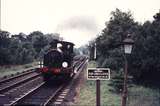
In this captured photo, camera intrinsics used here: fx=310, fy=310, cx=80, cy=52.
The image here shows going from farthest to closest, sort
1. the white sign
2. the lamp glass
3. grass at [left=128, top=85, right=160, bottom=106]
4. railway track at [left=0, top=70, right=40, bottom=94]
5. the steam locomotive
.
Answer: the steam locomotive, railway track at [left=0, top=70, right=40, bottom=94], grass at [left=128, top=85, right=160, bottom=106], the lamp glass, the white sign

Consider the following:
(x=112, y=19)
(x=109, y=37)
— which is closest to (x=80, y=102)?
(x=109, y=37)

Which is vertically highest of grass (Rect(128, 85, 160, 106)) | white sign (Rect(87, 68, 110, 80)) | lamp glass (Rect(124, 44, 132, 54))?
lamp glass (Rect(124, 44, 132, 54))

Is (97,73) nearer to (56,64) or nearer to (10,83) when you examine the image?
(56,64)

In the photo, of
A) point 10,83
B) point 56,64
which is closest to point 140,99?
point 56,64

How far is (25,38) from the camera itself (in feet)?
→ 367

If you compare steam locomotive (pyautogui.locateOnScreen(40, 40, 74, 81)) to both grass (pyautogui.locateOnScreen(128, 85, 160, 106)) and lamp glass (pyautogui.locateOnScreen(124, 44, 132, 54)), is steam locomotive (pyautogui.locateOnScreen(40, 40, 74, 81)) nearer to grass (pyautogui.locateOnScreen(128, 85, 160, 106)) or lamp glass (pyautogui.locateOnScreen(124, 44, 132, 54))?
grass (pyautogui.locateOnScreen(128, 85, 160, 106))

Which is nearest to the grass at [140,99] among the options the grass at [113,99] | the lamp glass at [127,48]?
the grass at [113,99]

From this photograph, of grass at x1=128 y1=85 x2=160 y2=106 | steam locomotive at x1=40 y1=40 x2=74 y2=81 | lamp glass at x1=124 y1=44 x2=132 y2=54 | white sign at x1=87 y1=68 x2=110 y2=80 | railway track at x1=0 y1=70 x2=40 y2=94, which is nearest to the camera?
white sign at x1=87 y1=68 x2=110 y2=80

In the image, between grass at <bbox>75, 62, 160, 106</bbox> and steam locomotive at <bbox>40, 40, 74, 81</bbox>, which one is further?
steam locomotive at <bbox>40, 40, 74, 81</bbox>

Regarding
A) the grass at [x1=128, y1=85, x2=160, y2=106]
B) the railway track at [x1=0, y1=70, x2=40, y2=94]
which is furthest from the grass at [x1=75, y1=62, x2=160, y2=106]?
the railway track at [x1=0, y1=70, x2=40, y2=94]

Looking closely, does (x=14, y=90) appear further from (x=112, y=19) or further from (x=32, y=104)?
(x=112, y=19)

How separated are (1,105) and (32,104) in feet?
4.88

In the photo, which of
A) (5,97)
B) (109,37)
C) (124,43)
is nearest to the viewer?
(124,43)

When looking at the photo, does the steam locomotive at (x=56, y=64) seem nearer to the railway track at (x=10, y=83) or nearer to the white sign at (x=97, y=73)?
the railway track at (x=10, y=83)
